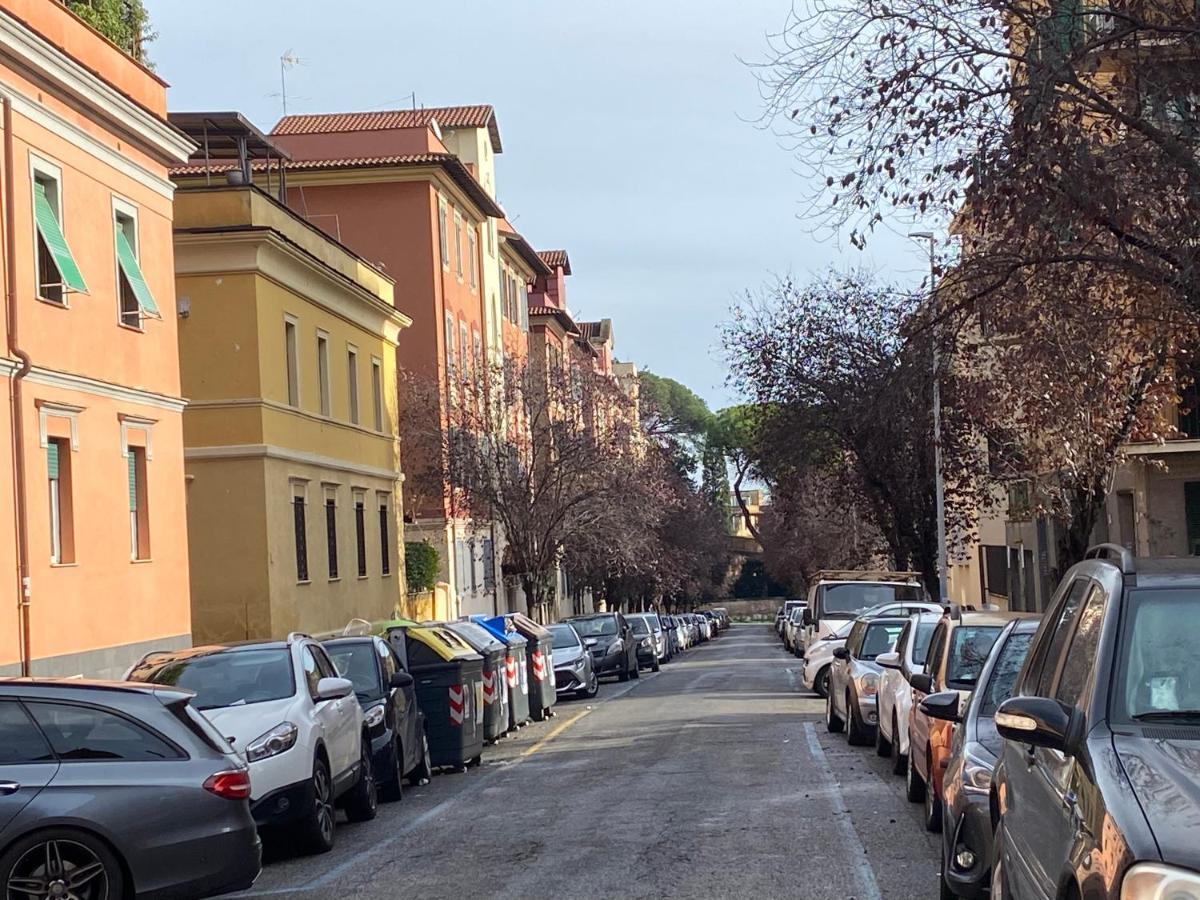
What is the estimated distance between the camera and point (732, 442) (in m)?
106

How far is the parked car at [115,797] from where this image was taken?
884 cm

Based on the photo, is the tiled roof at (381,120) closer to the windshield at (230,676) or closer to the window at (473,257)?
the window at (473,257)

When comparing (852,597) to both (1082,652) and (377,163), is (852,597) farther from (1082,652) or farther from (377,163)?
(1082,652)

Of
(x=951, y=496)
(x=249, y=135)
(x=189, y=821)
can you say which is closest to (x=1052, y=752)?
(x=189, y=821)

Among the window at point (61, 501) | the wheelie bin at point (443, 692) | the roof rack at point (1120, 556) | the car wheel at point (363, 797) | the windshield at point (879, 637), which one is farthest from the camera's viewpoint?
the window at point (61, 501)

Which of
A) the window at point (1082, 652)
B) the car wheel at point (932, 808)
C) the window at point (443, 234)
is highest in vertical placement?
the window at point (443, 234)

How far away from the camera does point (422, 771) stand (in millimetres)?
17672

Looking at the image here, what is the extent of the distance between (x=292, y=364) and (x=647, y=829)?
2180 cm

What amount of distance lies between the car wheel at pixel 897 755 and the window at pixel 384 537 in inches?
956

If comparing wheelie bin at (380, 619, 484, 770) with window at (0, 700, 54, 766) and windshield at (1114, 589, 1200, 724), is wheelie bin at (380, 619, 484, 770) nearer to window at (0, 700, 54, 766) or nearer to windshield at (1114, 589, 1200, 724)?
window at (0, 700, 54, 766)

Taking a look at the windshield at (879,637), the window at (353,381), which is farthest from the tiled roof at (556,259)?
Result: the windshield at (879,637)

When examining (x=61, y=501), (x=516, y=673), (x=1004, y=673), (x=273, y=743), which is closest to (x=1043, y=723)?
(x=1004, y=673)

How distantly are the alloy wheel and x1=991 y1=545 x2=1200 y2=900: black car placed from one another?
474 centimetres

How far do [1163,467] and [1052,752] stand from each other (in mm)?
30407
